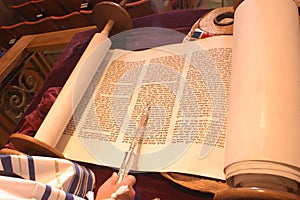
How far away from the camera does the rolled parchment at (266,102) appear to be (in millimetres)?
386

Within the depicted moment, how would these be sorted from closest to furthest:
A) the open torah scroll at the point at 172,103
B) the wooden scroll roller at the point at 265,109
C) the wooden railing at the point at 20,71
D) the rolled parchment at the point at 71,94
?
the wooden scroll roller at the point at 265,109 < the open torah scroll at the point at 172,103 < the rolled parchment at the point at 71,94 < the wooden railing at the point at 20,71

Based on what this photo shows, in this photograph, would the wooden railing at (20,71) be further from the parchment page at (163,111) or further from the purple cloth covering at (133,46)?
the parchment page at (163,111)

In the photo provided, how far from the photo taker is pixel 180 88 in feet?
2.21

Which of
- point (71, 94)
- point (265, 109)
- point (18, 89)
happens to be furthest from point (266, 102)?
point (18, 89)

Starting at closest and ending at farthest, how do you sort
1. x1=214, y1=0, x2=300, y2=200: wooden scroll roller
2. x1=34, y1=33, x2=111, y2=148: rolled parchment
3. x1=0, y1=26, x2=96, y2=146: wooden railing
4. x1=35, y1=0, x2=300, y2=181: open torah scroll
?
x1=214, y1=0, x2=300, y2=200: wooden scroll roller → x1=35, y1=0, x2=300, y2=181: open torah scroll → x1=34, y1=33, x2=111, y2=148: rolled parchment → x1=0, y1=26, x2=96, y2=146: wooden railing

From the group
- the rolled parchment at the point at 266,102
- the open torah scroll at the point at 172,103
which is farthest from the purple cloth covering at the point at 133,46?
the rolled parchment at the point at 266,102

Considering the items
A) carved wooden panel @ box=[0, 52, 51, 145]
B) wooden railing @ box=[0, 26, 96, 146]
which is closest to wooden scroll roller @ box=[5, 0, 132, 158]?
wooden railing @ box=[0, 26, 96, 146]

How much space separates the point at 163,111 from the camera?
0.64m

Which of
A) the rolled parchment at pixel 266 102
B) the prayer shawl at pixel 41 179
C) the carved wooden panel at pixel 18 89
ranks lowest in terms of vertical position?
the prayer shawl at pixel 41 179

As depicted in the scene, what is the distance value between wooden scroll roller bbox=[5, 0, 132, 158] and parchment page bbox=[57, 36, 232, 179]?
28 mm

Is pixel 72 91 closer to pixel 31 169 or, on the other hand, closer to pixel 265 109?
pixel 31 169

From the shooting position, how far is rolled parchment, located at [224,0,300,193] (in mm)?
386

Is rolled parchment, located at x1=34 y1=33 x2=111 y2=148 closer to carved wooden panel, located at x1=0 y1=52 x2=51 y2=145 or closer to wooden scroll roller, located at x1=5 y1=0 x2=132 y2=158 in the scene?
wooden scroll roller, located at x1=5 y1=0 x2=132 y2=158

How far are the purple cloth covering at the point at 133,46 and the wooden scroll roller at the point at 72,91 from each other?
2.4 inches
